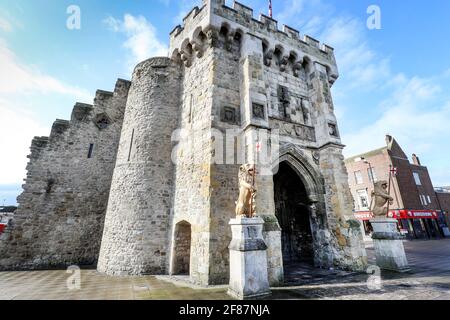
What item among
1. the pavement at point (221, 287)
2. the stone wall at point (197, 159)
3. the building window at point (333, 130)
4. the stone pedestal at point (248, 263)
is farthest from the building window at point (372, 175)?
the stone pedestal at point (248, 263)

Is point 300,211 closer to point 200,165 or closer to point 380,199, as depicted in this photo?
point 380,199

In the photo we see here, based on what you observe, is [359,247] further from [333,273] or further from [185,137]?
[185,137]

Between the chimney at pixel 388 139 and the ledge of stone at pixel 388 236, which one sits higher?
the chimney at pixel 388 139

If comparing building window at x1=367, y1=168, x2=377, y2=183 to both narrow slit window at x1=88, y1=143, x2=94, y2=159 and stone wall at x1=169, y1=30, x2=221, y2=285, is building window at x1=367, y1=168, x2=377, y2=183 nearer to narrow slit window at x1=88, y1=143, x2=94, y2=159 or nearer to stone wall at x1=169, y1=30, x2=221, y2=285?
stone wall at x1=169, y1=30, x2=221, y2=285

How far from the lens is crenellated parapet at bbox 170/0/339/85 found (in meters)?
8.35

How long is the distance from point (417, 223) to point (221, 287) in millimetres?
25968

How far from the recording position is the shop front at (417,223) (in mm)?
20959

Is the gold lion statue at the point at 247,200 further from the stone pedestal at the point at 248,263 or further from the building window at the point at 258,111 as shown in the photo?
the building window at the point at 258,111

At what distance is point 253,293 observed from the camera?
4.77 metres

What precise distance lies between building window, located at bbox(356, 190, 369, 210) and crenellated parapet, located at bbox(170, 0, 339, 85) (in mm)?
18777

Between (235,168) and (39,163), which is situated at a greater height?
(39,163)

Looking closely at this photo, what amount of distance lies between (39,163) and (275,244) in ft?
38.9

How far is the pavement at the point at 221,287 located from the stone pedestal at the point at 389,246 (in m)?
0.45

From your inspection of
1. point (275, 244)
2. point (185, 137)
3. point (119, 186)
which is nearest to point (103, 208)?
point (119, 186)
